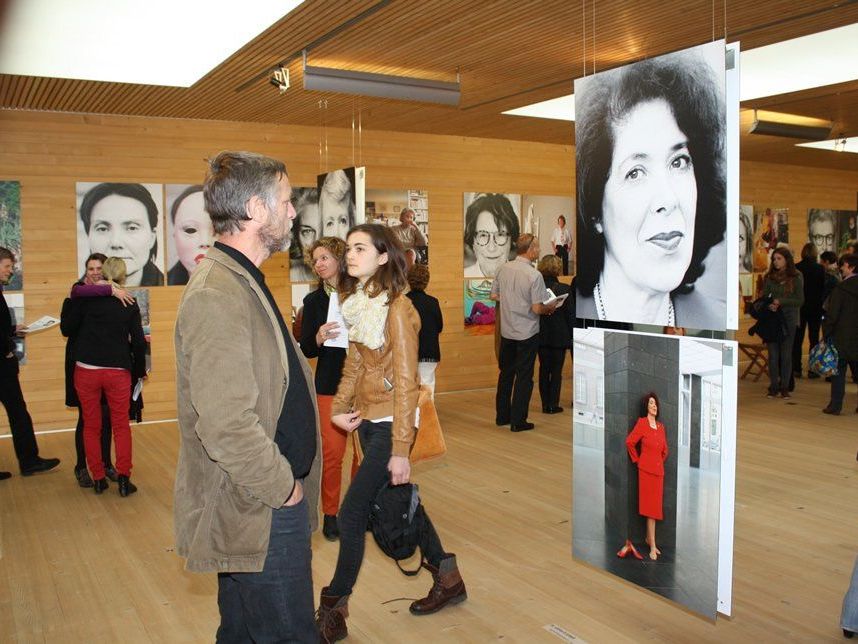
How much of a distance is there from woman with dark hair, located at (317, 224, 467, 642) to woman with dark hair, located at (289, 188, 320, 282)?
588cm

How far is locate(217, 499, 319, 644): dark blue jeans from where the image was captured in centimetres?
216

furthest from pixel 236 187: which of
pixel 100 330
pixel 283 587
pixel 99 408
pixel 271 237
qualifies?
pixel 99 408

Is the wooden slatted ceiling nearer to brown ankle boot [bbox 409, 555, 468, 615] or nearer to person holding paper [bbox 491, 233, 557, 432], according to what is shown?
person holding paper [bbox 491, 233, 557, 432]

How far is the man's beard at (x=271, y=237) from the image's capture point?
86.7 inches

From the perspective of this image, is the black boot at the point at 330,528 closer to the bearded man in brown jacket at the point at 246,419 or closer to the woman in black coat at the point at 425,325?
the woman in black coat at the point at 425,325

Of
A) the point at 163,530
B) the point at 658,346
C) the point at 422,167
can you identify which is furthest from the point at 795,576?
the point at 422,167

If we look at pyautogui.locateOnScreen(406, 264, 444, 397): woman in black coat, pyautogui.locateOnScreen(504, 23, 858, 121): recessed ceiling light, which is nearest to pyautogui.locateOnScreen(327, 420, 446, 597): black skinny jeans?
pyautogui.locateOnScreen(406, 264, 444, 397): woman in black coat

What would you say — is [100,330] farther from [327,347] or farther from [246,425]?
[246,425]

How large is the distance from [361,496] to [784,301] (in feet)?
25.7

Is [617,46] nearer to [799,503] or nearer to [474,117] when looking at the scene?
[474,117]

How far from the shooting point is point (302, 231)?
9336 mm

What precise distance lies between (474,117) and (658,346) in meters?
6.17

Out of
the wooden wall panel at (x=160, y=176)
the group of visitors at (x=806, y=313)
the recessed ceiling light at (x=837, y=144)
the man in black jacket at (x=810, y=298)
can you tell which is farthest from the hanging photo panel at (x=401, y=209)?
the recessed ceiling light at (x=837, y=144)

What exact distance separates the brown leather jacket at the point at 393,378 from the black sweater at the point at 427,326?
6.95 ft
